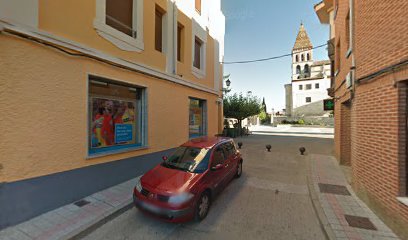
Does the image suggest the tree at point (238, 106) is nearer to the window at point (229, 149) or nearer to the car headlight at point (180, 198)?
the window at point (229, 149)

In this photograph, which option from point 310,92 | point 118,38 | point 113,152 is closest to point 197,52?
point 118,38

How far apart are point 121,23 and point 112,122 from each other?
122 inches

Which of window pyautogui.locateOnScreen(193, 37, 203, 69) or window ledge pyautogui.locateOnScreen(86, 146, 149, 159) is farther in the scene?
window pyautogui.locateOnScreen(193, 37, 203, 69)

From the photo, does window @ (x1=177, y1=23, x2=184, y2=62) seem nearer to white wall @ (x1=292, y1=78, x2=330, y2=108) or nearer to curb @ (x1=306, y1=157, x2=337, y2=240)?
curb @ (x1=306, y1=157, x2=337, y2=240)

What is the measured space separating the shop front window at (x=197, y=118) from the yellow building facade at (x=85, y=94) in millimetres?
868

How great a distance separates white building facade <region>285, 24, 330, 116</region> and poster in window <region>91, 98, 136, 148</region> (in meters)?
48.2

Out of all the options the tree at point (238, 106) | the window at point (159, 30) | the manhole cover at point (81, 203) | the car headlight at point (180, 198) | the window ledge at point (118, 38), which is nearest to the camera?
the car headlight at point (180, 198)

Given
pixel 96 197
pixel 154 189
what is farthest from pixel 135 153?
pixel 154 189

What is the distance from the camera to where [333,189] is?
17.9 ft

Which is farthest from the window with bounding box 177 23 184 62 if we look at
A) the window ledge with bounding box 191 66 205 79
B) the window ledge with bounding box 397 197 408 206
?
the window ledge with bounding box 397 197 408 206

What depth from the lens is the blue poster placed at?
6043 mm

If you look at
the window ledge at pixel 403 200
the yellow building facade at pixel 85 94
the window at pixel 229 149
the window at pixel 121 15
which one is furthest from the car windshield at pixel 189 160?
the window at pixel 121 15

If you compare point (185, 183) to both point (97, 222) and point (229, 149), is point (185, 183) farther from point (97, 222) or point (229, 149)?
point (229, 149)

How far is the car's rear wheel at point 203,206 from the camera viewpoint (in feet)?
12.4
